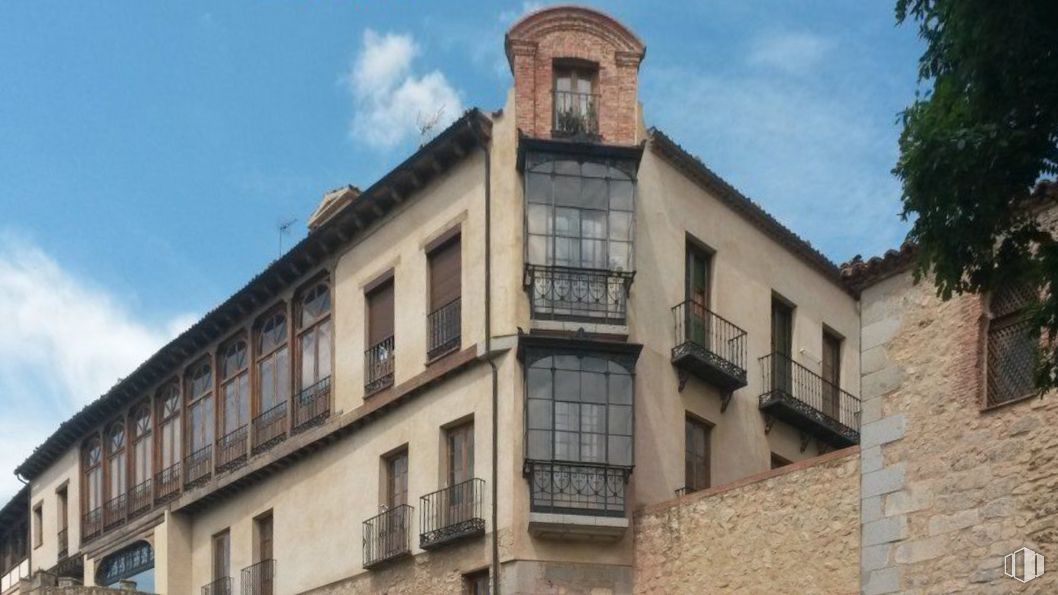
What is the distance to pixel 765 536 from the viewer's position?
2397 centimetres

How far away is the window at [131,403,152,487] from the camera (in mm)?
→ 40844

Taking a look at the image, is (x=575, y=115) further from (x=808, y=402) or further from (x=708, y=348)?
(x=808, y=402)

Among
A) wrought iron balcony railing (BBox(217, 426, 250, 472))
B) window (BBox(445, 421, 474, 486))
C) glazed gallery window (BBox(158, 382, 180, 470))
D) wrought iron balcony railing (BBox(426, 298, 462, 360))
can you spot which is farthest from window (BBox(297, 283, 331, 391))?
glazed gallery window (BBox(158, 382, 180, 470))

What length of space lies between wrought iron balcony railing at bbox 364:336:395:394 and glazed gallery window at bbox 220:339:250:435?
17.2ft

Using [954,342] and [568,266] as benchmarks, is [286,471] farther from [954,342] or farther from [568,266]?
[954,342]

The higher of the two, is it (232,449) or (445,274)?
(445,274)

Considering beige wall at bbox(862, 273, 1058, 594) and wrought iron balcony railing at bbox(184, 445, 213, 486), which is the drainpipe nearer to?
beige wall at bbox(862, 273, 1058, 594)

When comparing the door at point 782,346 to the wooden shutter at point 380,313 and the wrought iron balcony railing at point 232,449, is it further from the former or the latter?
the wrought iron balcony railing at point 232,449

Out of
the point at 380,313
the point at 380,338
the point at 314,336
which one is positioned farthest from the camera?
the point at 314,336

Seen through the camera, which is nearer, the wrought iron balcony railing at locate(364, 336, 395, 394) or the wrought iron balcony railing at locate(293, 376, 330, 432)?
the wrought iron balcony railing at locate(364, 336, 395, 394)

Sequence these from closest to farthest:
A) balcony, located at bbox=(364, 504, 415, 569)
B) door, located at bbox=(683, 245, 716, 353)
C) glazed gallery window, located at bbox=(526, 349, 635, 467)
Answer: glazed gallery window, located at bbox=(526, 349, 635, 467) → balcony, located at bbox=(364, 504, 415, 569) → door, located at bbox=(683, 245, 716, 353)

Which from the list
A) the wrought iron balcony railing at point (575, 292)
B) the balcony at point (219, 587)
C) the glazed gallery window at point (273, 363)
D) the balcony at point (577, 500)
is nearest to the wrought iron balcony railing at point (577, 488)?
the balcony at point (577, 500)

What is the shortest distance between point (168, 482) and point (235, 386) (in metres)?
3.67

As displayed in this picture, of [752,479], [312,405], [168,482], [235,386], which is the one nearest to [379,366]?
[312,405]
